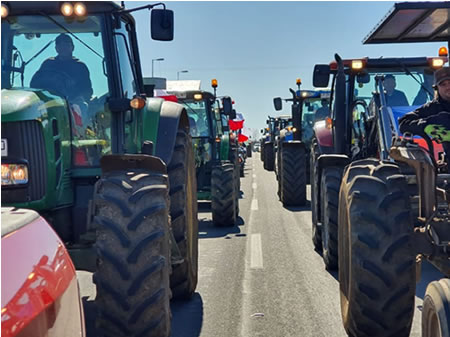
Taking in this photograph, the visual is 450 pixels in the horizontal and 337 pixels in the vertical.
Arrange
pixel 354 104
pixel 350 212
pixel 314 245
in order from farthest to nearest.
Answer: pixel 314 245, pixel 354 104, pixel 350 212

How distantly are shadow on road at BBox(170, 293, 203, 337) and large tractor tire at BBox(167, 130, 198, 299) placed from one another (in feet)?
0.29

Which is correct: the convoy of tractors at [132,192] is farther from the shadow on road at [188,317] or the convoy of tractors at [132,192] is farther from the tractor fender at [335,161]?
the tractor fender at [335,161]

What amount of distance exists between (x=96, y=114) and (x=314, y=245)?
13.7 feet

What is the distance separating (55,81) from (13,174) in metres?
0.99

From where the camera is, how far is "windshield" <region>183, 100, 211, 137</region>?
1174cm

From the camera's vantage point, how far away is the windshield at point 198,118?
11.7 m

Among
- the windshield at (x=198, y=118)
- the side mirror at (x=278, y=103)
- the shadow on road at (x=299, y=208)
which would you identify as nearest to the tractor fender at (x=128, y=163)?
the windshield at (x=198, y=118)

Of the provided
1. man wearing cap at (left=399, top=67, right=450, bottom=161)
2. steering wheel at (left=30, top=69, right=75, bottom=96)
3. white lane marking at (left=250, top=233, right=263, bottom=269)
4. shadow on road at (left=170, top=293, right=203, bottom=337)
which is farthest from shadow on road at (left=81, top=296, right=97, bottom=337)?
man wearing cap at (left=399, top=67, right=450, bottom=161)

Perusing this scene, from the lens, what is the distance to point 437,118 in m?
4.01

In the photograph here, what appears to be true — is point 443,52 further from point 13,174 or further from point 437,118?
point 13,174

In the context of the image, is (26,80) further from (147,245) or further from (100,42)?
(147,245)

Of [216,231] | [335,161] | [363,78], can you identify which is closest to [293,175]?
[216,231]

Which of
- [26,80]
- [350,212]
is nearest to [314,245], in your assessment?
[350,212]

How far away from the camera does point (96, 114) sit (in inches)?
182
